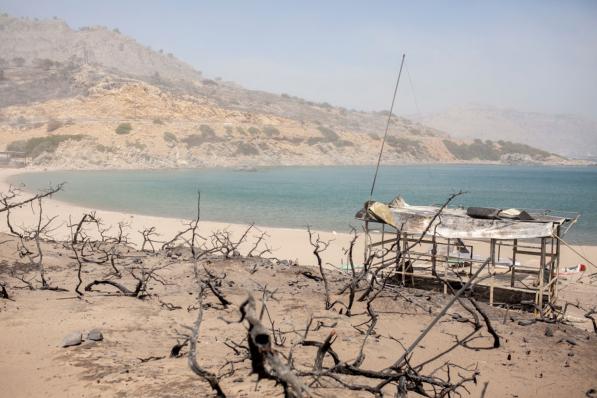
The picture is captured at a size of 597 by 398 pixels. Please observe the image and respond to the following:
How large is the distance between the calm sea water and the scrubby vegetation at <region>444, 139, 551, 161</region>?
34298mm

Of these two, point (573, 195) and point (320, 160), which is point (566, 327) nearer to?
point (573, 195)

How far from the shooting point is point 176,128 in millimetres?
64438

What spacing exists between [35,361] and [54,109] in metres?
67.2

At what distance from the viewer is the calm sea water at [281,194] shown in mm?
27734

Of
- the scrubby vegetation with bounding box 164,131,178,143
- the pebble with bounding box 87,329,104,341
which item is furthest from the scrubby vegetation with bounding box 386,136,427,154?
the pebble with bounding box 87,329,104,341

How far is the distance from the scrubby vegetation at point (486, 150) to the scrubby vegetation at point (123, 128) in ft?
197

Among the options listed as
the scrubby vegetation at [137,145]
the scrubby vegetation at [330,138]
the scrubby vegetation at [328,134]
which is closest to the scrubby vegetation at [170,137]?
the scrubby vegetation at [137,145]

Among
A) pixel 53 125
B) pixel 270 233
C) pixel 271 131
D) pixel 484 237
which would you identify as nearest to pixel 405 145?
pixel 271 131

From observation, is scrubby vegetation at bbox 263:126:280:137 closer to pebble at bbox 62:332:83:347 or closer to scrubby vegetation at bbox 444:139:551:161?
scrubby vegetation at bbox 444:139:551:161

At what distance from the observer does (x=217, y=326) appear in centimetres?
663

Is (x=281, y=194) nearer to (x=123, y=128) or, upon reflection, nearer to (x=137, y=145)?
(x=137, y=145)

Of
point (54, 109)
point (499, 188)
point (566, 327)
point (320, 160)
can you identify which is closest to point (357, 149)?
point (320, 160)

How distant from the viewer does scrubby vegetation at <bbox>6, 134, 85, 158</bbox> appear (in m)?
53.2

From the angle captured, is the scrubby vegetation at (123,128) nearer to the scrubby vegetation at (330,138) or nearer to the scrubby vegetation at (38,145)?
the scrubby vegetation at (38,145)
